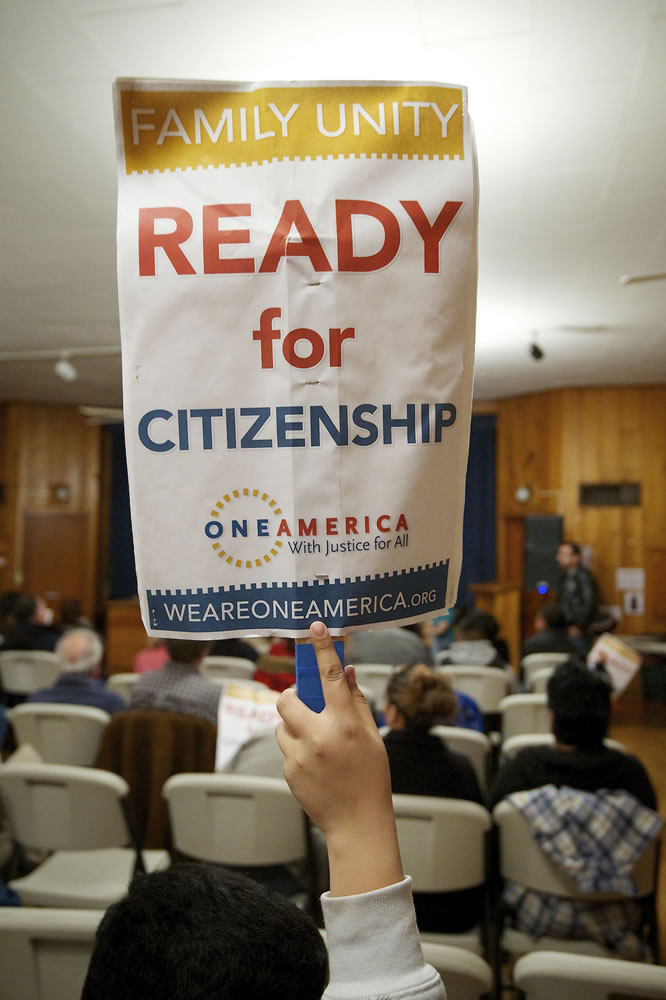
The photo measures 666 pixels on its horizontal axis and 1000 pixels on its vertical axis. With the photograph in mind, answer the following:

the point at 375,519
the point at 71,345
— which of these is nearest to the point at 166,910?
the point at 375,519

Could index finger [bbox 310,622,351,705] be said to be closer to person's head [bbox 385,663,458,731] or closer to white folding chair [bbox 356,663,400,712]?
person's head [bbox 385,663,458,731]

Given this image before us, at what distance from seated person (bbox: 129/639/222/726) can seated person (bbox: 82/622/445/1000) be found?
254 cm

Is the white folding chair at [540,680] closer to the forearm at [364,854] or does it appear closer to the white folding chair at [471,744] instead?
the white folding chair at [471,744]

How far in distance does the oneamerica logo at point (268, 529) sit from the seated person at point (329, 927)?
170 mm

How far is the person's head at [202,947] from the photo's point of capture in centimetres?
80

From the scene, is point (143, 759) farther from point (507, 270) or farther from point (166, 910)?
point (507, 270)

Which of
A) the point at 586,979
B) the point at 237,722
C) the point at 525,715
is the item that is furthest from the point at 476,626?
the point at 586,979

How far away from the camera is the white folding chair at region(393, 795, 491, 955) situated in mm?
2227

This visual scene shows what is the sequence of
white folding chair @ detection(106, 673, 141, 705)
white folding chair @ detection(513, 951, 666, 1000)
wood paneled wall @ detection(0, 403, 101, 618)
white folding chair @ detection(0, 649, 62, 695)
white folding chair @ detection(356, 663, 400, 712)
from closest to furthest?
1. white folding chair @ detection(513, 951, 666, 1000)
2. white folding chair @ detection(356, 663, 400, 712)
3. white folding chair @ detection(106, 673, 141, 705)
4. white folding chair @ detection(0, 649, 62, 695)
5. wood paneled wall @ detection(0, 403, 101, 618)

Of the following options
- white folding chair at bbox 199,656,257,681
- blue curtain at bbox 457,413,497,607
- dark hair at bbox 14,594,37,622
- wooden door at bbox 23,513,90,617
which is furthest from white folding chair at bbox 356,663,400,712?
wooden door at bbox 23,513,90,617

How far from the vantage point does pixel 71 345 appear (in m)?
7.02

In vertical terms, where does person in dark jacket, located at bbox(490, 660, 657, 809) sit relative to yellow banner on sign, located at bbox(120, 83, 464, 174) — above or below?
below

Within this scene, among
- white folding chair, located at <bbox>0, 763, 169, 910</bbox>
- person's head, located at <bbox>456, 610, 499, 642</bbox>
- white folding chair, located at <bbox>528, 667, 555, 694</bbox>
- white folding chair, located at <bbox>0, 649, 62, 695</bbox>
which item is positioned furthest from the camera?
white folding chair, located at <bbox>0, 649, 62, 695</bbox>

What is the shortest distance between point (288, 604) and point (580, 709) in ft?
5.65
